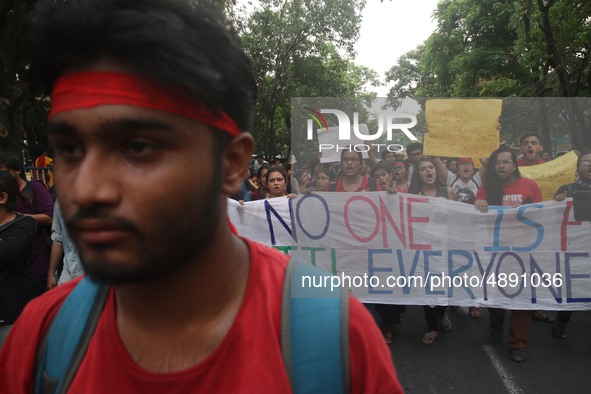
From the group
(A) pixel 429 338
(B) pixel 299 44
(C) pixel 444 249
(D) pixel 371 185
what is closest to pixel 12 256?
(D) pixel 371 185

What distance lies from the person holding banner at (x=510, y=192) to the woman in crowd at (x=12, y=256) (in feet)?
11.0

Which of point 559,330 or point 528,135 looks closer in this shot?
point 528,135

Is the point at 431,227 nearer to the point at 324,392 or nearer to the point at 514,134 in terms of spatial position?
A: the point at 514,134

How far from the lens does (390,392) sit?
3.27 ft

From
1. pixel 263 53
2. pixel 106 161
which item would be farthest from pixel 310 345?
pixel 263 53

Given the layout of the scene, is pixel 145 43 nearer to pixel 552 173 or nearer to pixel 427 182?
pixel 427 182

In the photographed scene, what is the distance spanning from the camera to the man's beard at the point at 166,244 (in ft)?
3.00

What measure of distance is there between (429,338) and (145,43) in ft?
14.0

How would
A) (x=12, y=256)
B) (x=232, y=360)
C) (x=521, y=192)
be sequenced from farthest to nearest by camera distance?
(x=521, y=192)
(x=12, y=256)
(x=232, y=360)

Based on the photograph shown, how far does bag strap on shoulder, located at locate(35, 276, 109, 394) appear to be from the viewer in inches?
41.0

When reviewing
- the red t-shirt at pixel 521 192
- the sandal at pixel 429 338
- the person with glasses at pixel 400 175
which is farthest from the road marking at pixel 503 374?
the person with glasses at pixel 400 175

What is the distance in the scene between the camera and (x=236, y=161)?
110cm

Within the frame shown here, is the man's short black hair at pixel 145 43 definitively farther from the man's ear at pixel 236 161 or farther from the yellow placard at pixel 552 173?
the yellow placard at pixel 552 173

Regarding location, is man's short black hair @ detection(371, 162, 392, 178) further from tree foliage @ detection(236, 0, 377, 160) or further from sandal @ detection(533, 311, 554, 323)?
tree foliage @ detection(236, 0, 377, 160)
